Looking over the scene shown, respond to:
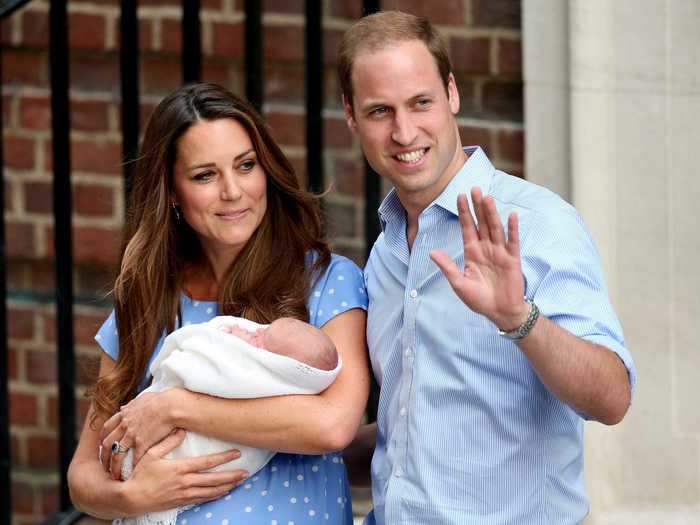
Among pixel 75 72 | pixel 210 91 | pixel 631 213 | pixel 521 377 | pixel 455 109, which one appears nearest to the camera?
pixel 521 377

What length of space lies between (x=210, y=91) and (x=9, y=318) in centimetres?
149

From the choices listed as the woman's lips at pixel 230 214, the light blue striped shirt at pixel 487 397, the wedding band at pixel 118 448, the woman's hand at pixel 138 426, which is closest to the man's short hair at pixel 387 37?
the light blue striped shirt at pixel 487 397

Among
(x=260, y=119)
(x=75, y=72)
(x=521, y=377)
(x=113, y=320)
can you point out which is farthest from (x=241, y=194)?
(x=75, y=72)

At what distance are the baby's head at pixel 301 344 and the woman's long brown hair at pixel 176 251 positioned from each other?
0.13 metres

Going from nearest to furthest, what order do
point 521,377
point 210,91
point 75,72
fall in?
point 521,377
point 210,91
point 75,72

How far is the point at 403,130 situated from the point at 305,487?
0.73 meters

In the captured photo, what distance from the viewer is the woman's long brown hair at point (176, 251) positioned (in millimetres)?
2881

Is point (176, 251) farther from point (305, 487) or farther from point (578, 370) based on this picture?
point (578, 370)

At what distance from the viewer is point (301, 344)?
2.67 meters

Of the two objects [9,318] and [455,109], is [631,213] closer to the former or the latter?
[455,109]

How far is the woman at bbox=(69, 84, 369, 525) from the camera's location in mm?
2705

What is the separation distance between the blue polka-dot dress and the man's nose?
1.33 feet

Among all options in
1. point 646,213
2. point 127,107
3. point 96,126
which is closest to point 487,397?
point 646,213

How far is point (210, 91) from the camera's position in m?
2.90
